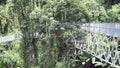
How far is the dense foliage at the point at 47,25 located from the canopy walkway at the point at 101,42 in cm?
28

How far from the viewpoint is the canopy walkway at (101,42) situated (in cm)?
855

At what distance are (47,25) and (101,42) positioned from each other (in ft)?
6.54

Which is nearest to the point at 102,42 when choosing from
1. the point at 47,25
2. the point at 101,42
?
the point at 101,42

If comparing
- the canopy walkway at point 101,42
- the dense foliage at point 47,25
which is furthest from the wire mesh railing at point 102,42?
the dense foliage at point 47,25

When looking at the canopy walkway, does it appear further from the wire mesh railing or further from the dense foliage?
the dense foliage

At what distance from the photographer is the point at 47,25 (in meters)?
10.4

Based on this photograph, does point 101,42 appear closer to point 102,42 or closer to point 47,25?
point 102,42

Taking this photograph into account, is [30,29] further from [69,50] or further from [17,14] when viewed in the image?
[69,50]

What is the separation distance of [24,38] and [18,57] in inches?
53.4

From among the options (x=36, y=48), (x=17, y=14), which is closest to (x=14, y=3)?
(x=17, y=14)

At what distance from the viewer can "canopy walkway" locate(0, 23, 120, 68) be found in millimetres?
8547

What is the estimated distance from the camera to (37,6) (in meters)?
10.8

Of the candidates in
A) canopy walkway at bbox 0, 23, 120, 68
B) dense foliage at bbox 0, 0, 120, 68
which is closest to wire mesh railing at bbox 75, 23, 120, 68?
canopy walkway at bbox 0, 23, 120, 68

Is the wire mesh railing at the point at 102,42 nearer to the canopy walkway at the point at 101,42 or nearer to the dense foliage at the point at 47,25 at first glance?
the canopy walkway at the point at 101,42
